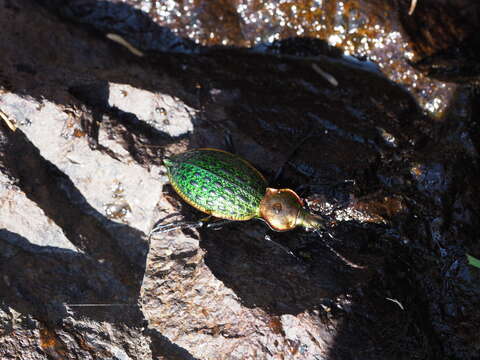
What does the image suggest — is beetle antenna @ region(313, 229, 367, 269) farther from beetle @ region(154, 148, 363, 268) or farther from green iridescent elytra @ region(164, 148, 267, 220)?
green iridescent elytra @ region(164, 148, 267, 220)

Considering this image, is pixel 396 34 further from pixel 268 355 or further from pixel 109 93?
pixel 268 355

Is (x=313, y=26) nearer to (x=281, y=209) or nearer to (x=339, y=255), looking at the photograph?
(x=281, y=209)

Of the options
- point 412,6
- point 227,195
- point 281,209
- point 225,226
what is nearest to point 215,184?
point 227,195

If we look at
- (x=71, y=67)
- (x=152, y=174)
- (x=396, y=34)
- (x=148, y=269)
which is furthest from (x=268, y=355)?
(x=396, y=34)

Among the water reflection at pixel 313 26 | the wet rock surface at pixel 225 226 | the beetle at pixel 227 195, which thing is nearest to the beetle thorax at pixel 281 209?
the beetle at pixel 227 195

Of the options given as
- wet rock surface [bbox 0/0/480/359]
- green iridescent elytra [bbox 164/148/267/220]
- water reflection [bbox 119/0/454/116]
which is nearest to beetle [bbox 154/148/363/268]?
green iridescent elytra [bbox 164/148/267/220]

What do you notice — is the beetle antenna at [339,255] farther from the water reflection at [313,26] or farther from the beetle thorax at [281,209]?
the water reflection at [313,26]
